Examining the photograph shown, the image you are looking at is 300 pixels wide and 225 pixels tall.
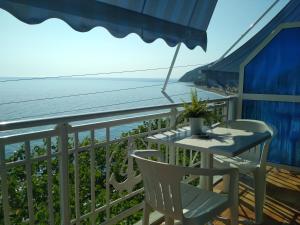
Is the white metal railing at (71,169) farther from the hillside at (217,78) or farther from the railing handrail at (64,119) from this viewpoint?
the hillside at (217,78)

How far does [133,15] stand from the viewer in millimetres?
2562

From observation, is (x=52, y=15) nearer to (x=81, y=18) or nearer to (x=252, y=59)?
(x=81, y=18)

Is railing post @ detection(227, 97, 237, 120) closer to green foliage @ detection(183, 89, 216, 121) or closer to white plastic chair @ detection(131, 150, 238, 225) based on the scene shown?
green foliage @ detection(183, 89, 216, 121)

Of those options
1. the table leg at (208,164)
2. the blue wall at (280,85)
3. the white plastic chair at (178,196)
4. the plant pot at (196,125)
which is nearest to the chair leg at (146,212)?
the white plastic chair at (178,196)

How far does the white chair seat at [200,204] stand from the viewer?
1767 mm

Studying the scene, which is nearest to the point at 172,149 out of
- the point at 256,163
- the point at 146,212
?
the point at 256,163

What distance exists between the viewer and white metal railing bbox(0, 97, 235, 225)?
180 cm

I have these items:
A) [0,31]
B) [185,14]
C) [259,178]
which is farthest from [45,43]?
[259,178]

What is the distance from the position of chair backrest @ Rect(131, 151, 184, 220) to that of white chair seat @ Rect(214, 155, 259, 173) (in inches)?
46.7

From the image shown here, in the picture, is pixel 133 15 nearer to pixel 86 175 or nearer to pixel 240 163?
pixel 240 163

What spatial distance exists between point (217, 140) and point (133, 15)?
4.25ft

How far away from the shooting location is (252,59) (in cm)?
427

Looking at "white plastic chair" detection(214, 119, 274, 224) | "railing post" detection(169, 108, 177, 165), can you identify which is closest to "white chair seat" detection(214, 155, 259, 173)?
"white plastic chair" detection(214, 119, 274, 224)

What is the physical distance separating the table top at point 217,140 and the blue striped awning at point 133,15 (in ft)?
3.12
